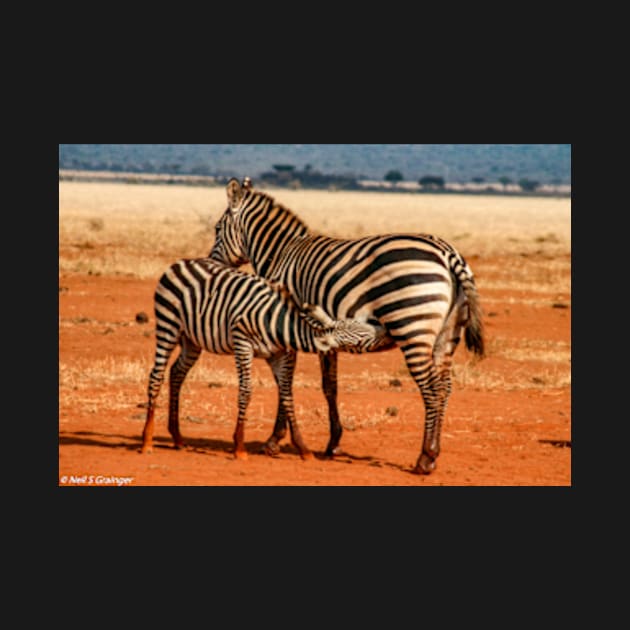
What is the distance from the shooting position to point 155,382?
1171 centimetres

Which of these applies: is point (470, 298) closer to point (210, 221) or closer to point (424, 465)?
point (424, 465)

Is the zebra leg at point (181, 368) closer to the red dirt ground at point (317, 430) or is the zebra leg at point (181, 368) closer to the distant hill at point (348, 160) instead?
the red dirt ground at point (317, 430)

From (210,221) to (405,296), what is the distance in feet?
122

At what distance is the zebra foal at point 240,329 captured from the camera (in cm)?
1063

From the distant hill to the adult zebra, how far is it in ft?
388

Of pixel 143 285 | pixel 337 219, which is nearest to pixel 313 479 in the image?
pixel 143 285

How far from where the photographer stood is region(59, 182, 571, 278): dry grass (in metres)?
35.5

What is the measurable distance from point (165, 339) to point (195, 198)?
2790 inches

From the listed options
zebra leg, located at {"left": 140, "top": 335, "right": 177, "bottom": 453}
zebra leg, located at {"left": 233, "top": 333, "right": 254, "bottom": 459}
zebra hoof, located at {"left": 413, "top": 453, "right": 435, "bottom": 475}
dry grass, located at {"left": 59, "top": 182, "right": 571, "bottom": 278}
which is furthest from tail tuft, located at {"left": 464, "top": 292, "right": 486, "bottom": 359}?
dry grass, located at {"left": 59, "top": 182, "right": 571, "bottom": 278}

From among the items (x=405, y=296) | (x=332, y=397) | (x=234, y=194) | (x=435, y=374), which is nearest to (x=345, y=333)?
(x=405, y=296)

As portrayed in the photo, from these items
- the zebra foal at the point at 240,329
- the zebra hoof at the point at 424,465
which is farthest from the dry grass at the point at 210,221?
the zebra hoof at the point at 424,465

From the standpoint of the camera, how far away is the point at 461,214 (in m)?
70.5

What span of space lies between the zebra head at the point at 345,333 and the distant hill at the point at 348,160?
4689 inches

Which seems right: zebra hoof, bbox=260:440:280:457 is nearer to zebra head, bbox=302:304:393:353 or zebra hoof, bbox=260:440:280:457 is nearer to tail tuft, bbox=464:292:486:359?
zebra head, bbox=302:304:393:353
